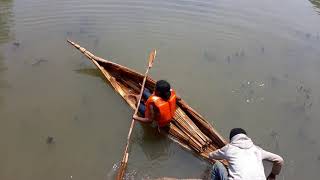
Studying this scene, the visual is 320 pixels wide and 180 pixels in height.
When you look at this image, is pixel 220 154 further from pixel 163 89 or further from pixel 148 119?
pixel 148 119

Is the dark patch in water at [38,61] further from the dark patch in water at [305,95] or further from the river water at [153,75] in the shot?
the dark patch in water at [305,95]

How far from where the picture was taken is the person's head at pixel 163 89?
5786 mm

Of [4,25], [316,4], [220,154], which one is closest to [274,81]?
[220,154]

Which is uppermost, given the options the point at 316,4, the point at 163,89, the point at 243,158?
the point at 316,4

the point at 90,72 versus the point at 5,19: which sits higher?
the point at 5,19

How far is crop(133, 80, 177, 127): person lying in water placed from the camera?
5.85 meters

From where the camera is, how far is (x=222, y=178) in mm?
4727

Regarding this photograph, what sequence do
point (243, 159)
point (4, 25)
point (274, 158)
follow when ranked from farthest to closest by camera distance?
point (4, 25) < point (274, 158) < point (243, 159)

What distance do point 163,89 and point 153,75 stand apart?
8.69ft

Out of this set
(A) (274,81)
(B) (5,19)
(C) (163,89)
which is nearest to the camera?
(C) (163,89)

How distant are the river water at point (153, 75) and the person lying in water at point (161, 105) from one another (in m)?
0.61

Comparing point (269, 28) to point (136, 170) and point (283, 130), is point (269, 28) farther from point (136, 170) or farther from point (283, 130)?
point (136, 170)

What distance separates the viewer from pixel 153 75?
8422mm

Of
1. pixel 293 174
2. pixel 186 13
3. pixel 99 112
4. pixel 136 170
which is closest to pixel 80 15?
pixel 186 13
